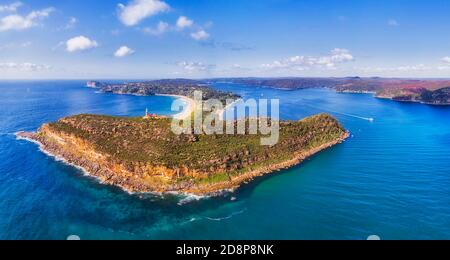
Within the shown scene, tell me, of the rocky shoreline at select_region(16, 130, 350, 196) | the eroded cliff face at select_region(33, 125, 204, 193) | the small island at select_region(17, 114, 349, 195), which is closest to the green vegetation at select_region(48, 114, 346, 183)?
the small island at select_region(17, 114, 349, 195)

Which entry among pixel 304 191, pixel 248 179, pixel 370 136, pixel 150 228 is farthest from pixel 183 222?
pixel 370 136

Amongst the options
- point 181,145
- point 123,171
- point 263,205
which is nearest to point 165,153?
point 181,145

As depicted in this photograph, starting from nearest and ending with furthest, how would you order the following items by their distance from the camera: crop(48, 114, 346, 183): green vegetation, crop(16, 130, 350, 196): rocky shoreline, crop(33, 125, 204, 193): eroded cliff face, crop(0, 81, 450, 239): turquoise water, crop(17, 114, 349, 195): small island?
crop(0, 81, 450, 239): turquoise water, crop(16, 130, 350, 196): rocky shoreline, crop(33, 125, 204, 193): eroded cliff face, crop(17, 114, 349, 195): small island, crop(48, 114, 346, 183): green vegetation

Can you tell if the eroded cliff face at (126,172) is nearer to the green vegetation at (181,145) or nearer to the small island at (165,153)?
the small island at (165,153)

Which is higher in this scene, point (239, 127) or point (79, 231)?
point (239, 127)

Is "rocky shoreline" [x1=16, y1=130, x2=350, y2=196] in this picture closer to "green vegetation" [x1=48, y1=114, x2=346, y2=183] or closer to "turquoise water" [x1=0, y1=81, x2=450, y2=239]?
"green vegetation" [x1=48, y1=114, x2=346, y2=183]

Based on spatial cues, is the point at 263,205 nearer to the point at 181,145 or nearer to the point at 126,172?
the point at 181,145

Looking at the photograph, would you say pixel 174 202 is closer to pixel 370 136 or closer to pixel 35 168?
pixel 35 168
